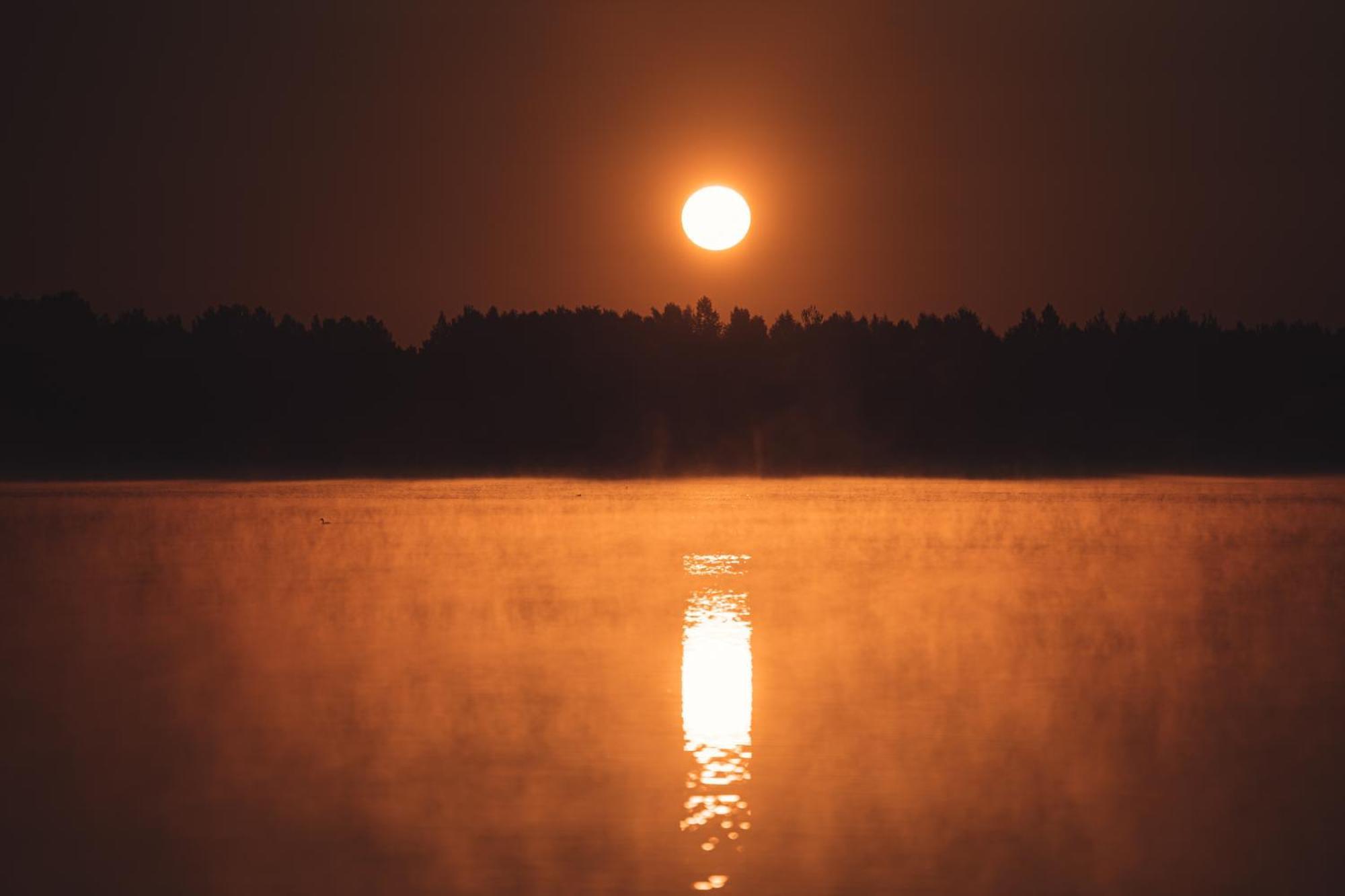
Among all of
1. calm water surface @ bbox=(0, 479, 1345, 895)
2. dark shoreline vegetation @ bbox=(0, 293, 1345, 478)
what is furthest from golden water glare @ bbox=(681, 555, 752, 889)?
dark shoreline vegetation @ bbox=(0, 293, 1345, 478)

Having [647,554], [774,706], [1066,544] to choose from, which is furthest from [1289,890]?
[1066,544]

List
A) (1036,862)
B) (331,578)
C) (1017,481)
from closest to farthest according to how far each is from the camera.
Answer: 1. (1036,862)
2. (331,578)
3. (1017,481)

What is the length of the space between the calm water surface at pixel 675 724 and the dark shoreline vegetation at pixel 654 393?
103 m

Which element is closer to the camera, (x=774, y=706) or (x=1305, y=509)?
(x=774, y=706)

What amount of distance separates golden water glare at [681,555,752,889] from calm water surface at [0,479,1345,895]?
0.06 meters

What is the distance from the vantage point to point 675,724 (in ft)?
54.2

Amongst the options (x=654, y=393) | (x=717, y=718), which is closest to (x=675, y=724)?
(x=717, y=718)

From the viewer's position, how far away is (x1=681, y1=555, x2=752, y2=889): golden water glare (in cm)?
1249

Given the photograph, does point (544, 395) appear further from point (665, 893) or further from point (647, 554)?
point (665, 893)

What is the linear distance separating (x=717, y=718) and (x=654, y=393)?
466 ft

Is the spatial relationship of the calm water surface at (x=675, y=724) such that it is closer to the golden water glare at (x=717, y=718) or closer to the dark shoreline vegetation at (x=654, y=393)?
the golden water glare at (x=717, y=718)

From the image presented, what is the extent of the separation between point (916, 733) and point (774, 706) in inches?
73.6

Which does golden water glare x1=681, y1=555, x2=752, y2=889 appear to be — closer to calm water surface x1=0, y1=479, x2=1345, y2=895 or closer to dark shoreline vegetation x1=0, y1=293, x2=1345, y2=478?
calm water surface x1=0, y1=479, x2=1345, y2=895

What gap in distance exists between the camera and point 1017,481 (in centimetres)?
9269
